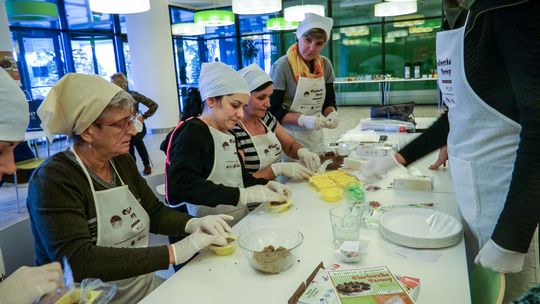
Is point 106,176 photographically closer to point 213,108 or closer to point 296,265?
point 213,108

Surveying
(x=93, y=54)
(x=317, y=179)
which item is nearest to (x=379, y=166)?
(x=317, y=179)

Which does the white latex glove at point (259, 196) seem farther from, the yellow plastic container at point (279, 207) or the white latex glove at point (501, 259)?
the white latex glove at point (501, 259)

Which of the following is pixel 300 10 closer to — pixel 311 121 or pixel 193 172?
pixel 311 121

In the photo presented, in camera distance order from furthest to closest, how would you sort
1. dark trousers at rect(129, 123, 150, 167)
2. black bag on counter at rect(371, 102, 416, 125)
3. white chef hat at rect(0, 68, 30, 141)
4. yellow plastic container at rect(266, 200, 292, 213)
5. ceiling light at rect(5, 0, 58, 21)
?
1. dark trousers at rect(129, 123, 150, 167)
2. ceiling light at rect(5, 0, 58, 21)
3. black bag on counter at rect(371, 102, 416, 125)
4. yellow plastic container at rect(266, 200, 292, 213)
5. white chef hat at rect(0, 68, 30, 141)

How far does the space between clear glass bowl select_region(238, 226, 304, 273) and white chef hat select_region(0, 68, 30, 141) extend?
0.74 metres

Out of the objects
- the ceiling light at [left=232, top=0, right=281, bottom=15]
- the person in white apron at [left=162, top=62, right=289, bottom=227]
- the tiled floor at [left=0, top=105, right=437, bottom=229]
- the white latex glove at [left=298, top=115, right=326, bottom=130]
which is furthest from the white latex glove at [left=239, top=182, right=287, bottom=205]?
the ceiling light at [left=232, top=0, right=281, bottom=15]

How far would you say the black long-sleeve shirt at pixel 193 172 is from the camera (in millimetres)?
1644

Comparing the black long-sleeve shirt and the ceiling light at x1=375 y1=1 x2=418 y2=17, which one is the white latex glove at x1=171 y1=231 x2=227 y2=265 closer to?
the black long-sleeve shirt

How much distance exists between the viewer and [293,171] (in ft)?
6.97

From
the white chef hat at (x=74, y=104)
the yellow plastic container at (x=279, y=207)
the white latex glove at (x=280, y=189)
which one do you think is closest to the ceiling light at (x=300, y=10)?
the white latex glove at (x=280, y=189)

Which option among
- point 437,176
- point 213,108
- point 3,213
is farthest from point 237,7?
point 3,213

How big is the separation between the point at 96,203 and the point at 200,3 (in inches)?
398

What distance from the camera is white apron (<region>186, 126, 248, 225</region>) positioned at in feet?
A: 6.01

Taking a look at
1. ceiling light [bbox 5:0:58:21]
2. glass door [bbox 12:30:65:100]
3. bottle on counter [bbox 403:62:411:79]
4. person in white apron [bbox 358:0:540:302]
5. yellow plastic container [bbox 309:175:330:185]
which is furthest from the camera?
bottle on counter [bbox 403:62:411:79]
